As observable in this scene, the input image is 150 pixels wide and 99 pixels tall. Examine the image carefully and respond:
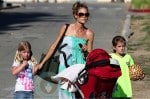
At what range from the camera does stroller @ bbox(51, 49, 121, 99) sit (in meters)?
5.88

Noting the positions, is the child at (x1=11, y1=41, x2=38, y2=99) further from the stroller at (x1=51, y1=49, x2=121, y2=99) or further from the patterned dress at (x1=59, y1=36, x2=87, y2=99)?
the stroller at (x1=51, y1=49, x2=121, y2=99)

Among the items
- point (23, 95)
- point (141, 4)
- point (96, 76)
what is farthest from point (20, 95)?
point (141, 4)

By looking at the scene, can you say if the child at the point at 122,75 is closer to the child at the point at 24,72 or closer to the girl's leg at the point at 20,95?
the child at the point at 24,72

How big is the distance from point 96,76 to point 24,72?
171 cm

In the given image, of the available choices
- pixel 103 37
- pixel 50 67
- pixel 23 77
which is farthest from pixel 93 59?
pixel 103 37

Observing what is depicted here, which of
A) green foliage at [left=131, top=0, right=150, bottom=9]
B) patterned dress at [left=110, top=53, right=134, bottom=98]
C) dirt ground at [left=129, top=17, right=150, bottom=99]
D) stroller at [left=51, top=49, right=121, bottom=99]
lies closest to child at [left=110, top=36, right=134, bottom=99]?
patterned dress at [left=110, top=53, right=134, bottom=98]

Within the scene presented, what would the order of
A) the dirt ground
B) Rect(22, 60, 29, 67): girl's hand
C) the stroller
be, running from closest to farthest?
the stroller
Rect(22, 60, 29, 67): girl's hand
the dirt ground

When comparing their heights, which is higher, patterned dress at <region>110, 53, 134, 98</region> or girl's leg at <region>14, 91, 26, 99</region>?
patterned dress at <region>110, 53, 134, 98</region>

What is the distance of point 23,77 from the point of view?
7430mm

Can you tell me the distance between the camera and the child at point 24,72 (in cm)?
730

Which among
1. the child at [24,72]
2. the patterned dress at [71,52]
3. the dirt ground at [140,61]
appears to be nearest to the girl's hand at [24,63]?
the child at [24,72]

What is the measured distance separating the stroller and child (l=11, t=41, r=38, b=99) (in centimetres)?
125

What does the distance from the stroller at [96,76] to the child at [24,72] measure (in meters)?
1.25

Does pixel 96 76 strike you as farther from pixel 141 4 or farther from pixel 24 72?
pixel 141 4
